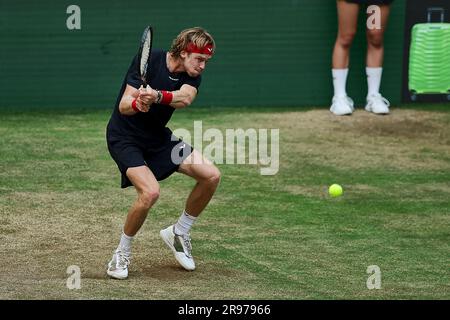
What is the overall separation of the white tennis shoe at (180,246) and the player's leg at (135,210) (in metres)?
0.48

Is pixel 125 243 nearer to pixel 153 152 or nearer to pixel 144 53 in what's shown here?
pixel 153 152

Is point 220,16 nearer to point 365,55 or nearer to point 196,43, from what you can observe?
point 365,55

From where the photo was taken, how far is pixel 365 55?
15.7 metres

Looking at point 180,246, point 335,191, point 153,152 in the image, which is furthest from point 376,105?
point 153,152

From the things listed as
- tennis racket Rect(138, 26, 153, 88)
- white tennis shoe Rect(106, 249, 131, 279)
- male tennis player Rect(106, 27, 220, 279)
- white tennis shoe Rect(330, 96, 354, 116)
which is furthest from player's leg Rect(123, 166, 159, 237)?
white tennis shoe Rect(330, 96, 354, 116)

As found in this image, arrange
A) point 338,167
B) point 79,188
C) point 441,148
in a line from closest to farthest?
1. point 79,188
2. point 338,167
3. point 441,148

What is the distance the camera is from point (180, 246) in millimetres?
8828

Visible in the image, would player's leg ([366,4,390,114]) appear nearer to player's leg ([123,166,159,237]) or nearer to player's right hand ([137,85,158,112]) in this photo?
player's leg ([123,166,159,237])

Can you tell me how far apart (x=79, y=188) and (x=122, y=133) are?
3.10 meters

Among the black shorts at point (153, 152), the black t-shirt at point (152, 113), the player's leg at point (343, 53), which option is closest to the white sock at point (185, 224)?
the black shorts at point (153, 152)

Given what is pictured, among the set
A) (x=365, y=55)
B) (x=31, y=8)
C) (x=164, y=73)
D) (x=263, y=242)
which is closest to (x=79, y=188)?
(x=263, y=242)

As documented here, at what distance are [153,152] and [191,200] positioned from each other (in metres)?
0.51

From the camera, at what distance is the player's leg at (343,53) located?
14.9 meters

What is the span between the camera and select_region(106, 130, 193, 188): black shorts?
8430mm
